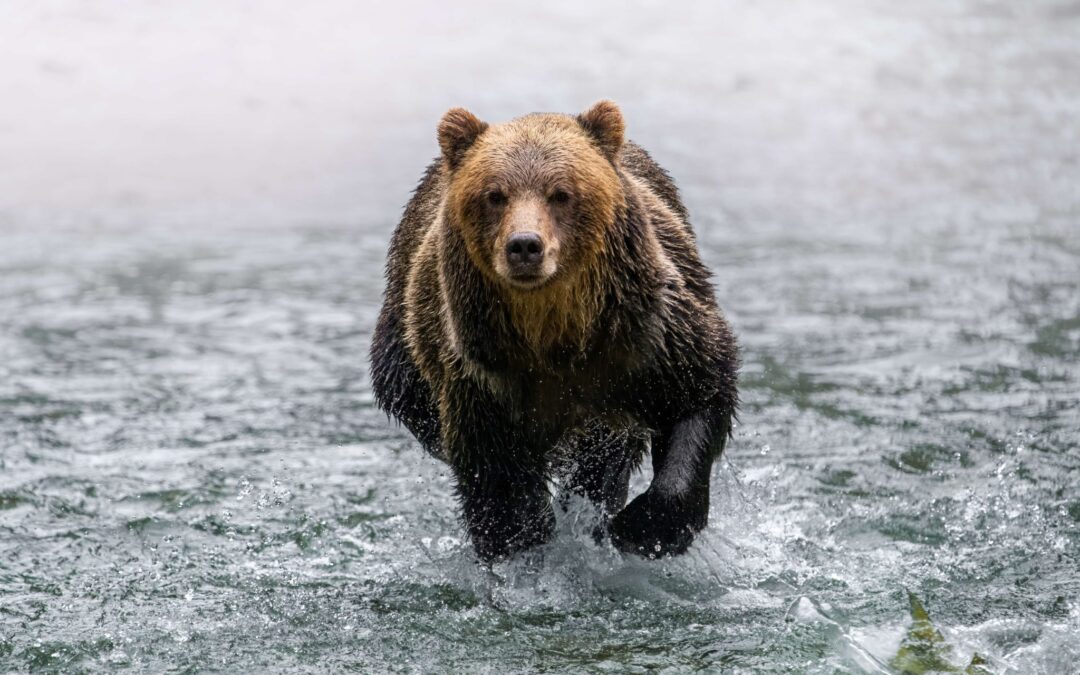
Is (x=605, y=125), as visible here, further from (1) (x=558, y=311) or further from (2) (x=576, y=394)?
(2) (x=576, y=394)

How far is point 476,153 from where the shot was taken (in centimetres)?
541

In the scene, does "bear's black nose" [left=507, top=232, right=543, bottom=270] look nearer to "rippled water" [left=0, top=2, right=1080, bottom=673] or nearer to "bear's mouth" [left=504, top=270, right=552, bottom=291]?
"bear's mouth" [left=504, top=270, right=552, bottom=291]

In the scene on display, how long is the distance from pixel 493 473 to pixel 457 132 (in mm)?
1407

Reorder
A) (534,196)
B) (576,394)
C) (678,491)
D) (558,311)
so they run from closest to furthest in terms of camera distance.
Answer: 1. (534,196)
2. (558,311)
3. (576,394)
4. (678,491)

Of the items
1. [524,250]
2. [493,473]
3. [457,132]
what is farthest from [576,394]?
[457,132]

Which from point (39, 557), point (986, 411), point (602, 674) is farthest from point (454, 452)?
point (986, 411)

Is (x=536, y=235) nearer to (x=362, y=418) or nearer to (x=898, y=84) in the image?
(x=362, y=418)

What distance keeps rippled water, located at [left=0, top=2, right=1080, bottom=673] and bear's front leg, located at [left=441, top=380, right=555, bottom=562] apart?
16cm

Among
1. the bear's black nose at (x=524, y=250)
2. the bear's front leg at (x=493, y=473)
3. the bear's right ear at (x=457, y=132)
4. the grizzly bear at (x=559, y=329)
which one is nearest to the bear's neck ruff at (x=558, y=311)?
the grizzly bear at (x=559, y=329)

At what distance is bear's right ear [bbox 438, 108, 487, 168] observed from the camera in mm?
5488

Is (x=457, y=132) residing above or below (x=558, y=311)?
above

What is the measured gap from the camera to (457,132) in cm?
551

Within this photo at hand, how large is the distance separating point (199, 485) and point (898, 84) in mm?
11213

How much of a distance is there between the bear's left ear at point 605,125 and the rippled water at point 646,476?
183cm
